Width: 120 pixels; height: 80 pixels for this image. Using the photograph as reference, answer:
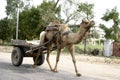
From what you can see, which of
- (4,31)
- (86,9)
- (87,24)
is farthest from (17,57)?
(4,31)

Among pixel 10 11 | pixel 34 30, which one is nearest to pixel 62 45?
pixel 34 30

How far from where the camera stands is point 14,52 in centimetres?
1603

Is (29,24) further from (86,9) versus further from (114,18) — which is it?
(114,18)

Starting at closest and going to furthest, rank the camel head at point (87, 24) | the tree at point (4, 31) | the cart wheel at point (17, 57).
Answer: the camel head at point (87, 24)
the cart wheel at point (17, 57)
the tree at point (4, 31)

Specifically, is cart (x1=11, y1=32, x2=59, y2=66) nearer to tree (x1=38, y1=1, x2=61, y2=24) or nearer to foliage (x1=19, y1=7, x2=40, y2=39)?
tree (x1=38, y1=1, x2=61, y2=24)

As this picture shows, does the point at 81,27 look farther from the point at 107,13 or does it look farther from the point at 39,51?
the point at 107,13

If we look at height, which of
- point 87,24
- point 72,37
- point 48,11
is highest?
point 48,11

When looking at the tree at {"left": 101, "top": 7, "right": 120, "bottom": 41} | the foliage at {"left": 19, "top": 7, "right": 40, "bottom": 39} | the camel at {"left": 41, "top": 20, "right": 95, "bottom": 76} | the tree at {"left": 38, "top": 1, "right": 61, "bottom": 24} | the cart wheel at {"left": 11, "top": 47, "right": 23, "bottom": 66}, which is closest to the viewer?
the camel at {"left": 41, "top": 20, "right": 95, "bottom": 76}

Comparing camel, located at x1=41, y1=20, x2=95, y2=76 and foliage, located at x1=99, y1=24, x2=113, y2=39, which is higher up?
foliage, located at x1=99, y1=24, x2=113, y2=39

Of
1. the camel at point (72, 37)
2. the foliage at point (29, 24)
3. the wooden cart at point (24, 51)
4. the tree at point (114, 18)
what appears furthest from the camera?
the foliage at point (29, 24)

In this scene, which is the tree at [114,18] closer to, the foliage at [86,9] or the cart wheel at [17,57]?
the foliage at [86,9]

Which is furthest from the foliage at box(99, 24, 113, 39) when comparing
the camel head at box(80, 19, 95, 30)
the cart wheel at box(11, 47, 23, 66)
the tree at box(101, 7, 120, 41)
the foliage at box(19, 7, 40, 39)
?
the camel head at box(80, 19, 95, 30)

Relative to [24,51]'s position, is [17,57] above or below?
below

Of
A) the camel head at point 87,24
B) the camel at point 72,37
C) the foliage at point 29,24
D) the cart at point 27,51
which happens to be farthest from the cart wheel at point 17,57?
the foliage at point 29,24
